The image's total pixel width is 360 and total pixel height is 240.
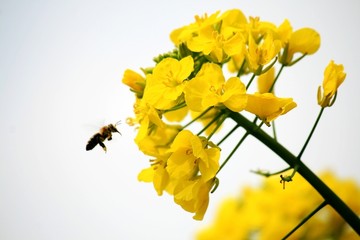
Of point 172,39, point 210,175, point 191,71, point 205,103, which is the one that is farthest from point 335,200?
point 172,39

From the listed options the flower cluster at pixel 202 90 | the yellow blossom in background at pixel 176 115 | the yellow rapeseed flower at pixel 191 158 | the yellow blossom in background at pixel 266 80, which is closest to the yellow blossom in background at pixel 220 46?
the flower cluster at pixel 202 90

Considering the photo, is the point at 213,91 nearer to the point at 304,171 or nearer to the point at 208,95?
the point at 208,95

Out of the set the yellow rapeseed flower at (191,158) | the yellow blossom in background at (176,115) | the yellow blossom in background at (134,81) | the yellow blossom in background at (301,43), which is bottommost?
the yellow rapeseed flower at (191,158)

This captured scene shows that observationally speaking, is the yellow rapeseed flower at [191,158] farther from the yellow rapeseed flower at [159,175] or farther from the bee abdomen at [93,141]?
the bee abdomen at [93,141]

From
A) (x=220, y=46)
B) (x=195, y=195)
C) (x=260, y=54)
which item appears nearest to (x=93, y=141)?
(x=195, y=195)

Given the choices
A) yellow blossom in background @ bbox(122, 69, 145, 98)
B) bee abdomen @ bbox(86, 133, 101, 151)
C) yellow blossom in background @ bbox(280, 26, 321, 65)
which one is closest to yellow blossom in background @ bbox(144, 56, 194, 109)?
yellow blossom in background @ bbox(122, 69, 145, 98)

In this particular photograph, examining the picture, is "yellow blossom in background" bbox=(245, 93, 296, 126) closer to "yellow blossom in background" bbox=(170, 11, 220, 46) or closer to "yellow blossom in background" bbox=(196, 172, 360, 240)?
"yellow blossom in background" bbox=(170, 11, 220, 46)
